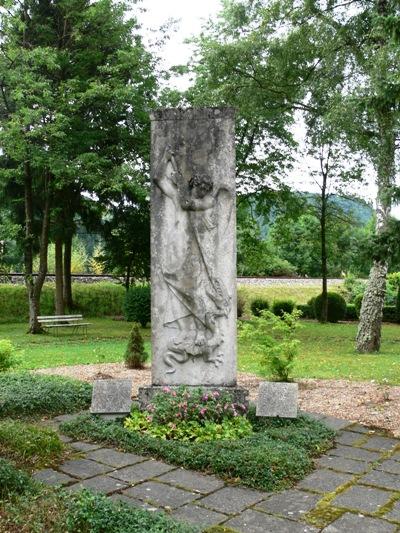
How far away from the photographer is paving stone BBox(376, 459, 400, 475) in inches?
201

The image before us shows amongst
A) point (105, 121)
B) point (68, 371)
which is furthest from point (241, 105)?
point (68, 371)

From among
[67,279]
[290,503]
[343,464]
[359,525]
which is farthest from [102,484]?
[67,279]

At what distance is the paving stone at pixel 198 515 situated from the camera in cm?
392

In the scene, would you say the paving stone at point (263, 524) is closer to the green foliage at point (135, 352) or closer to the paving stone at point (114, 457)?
the paving stone at point (114, 457)

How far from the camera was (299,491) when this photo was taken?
4559 millimetres

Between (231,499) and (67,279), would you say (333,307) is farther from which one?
(231,499)

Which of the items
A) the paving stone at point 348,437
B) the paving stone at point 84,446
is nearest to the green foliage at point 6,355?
the paving stone at point 84,446

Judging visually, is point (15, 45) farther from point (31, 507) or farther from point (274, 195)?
point (31, 507)

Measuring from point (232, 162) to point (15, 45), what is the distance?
14.6 meters

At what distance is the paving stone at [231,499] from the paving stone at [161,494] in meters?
0.14

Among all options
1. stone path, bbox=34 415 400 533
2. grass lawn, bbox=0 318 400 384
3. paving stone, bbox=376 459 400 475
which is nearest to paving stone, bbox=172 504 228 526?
stone path, bbox=34 415 400 533

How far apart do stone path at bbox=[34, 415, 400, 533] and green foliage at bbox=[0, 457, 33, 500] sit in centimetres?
47

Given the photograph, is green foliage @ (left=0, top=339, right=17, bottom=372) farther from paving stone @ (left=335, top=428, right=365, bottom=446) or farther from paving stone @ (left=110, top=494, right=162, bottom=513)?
paving stone @ (left=335, top=428, right=365, bottom=446)

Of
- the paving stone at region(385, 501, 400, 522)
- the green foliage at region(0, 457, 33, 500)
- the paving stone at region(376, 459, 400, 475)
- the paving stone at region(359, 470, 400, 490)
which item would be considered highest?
the green foliage at region(0, 457, 33, 500)
